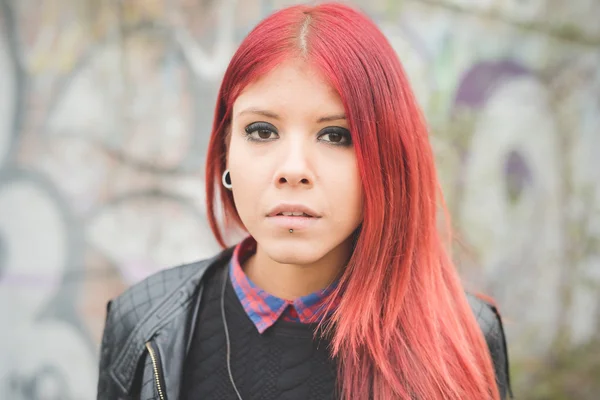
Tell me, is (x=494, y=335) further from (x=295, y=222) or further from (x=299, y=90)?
(x=299, y=90)

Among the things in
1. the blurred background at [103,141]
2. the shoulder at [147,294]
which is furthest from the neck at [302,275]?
the blurred background at [103,141]

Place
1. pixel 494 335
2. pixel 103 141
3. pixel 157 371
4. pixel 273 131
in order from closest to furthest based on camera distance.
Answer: pixel 273 131 → pixel 157 371 → pixel 494 335 → pixel 103 141

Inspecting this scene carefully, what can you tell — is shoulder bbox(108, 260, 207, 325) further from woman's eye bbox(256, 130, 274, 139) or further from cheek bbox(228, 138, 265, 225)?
woman's eye bbox(256, 130, 274, 139)

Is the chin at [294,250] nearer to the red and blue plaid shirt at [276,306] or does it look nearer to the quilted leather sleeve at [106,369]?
the red and blue plaid shirt at [276,306]

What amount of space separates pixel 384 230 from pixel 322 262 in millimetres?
220

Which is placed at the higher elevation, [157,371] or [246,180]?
[246,180]

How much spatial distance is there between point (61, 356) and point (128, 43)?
1.77 metres

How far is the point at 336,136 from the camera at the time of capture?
161 centimetres

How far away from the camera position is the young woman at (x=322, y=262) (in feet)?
5.17

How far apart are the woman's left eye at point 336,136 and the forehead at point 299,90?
60 mm

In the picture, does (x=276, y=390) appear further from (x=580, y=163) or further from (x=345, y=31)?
(x=580, y=163)

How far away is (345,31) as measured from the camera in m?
1.60

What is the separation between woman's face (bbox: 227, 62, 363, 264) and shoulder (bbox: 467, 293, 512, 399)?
57cm

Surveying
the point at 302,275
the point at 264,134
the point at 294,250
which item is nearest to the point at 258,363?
the point at 302,275
